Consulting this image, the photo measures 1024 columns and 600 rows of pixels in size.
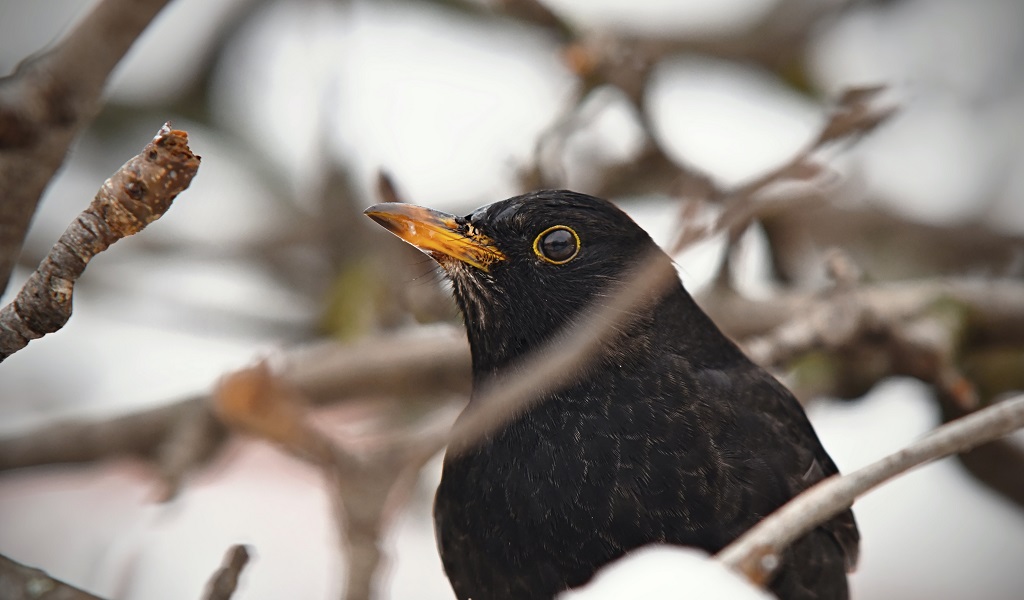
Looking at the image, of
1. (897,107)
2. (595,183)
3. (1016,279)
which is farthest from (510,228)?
(1016,279)

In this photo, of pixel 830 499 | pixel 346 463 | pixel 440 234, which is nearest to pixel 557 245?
pixel 440 234

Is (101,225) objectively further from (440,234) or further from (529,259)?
(529,259)

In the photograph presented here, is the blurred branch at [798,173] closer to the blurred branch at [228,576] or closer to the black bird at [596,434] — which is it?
the black bird at [596,434]

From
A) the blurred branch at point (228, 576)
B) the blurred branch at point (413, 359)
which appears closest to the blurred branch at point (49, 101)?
the blurred branch at point (228, 576)

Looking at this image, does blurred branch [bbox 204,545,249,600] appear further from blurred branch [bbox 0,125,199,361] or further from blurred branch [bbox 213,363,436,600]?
blurred branch [bbox 213,363,436,600]

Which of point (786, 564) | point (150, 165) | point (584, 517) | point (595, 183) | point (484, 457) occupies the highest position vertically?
point (595, 183)

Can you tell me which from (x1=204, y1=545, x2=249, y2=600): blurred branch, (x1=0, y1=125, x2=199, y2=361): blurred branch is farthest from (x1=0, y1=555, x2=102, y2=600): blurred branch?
(x1=0, y1=125, x2=199, y2=361): blurred branch

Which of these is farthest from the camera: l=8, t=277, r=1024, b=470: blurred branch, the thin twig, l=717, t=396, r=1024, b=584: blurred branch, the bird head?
l=8, t=277, r=1024, b=470: blurred branch

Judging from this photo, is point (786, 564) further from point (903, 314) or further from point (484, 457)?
point (903, 314)
